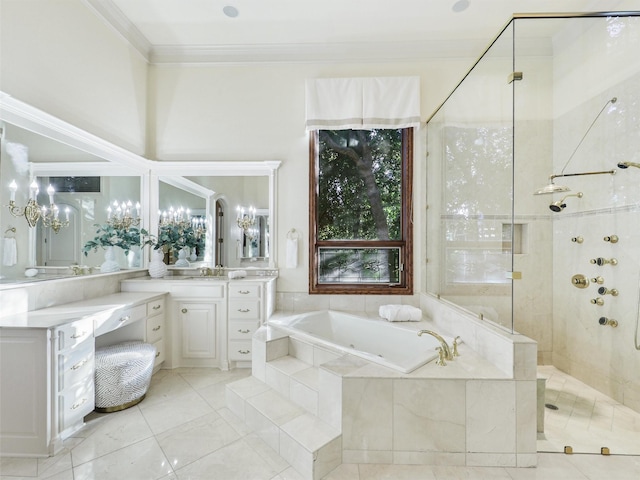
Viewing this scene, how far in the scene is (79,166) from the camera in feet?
7.92

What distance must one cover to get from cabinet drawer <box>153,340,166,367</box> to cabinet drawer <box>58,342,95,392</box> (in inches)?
27.1

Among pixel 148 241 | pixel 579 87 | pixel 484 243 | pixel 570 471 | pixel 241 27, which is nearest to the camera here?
pixel 570 471

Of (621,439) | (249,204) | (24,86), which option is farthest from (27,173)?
(621,439)

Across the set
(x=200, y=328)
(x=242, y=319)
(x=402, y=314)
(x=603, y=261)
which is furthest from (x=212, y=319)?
(x=603, y=261)

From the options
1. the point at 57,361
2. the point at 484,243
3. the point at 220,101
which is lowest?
the point at 57,361

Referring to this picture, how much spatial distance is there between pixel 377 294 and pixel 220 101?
9.03 feet

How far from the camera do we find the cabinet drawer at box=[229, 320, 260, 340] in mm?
2723

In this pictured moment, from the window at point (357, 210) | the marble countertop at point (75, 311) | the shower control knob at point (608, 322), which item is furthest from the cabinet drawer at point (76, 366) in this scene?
the shower control knob at point (608, 322)

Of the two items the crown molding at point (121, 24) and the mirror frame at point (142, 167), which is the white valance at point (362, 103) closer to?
the mirror frame at point (142, 167)

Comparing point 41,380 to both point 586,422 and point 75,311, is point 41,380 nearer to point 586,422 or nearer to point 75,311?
point 75,311

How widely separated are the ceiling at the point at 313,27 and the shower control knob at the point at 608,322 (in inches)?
98.8

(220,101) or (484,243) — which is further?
(220,101)

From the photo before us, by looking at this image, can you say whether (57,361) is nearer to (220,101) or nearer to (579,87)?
(220,101)

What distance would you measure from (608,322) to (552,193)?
1112 mm
